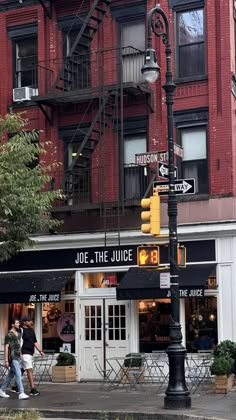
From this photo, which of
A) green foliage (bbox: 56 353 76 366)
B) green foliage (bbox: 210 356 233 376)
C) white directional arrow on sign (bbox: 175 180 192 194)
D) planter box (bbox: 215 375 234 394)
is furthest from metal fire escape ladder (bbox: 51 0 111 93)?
planter box (bbox: 215 375 234 394)

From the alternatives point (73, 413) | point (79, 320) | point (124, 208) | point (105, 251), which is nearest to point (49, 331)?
point (79, 320)

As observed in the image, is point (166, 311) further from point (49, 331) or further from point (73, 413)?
point (73, 413)

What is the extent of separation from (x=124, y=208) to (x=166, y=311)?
3023 mm

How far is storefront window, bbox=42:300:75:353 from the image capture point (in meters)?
21.7

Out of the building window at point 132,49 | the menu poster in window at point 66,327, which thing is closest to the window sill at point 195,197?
the building window at point 132,49

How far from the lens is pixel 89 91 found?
68.4ft

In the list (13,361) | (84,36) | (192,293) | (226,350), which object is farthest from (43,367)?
(84,36)

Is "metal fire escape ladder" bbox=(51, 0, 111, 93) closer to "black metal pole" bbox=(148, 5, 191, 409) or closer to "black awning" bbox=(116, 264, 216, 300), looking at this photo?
"black awning" bbox=(116, 264, 216, 300)

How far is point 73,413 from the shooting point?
15.1 metres

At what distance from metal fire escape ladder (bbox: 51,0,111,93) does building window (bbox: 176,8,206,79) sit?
233cm

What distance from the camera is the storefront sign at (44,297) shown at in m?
20.9

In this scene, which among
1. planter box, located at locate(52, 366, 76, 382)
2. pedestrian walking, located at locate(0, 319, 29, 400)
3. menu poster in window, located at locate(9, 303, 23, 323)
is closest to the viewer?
pedestrian walking, located at locate(0, 319, 29, 400)

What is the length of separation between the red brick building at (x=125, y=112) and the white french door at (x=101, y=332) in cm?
57

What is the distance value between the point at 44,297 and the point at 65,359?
71.7 inches
